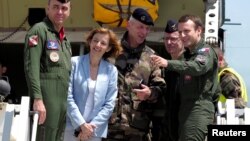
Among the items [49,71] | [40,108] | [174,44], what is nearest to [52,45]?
[49,71]

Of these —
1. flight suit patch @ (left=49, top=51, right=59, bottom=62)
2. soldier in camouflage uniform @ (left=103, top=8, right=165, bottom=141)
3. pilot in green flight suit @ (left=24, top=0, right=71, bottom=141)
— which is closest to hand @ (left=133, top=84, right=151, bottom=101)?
soldier in camouflage uniform @ (left=103, top=8, right=165, bottom=141)

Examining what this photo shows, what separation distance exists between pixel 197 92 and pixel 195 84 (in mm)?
60

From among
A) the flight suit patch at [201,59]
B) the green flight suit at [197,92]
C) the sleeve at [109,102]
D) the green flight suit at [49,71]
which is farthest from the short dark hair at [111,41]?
the flight suit patch at [201,59]

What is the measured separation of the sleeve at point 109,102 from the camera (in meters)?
4.14

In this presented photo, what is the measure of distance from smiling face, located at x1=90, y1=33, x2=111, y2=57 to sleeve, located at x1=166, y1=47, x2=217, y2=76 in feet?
2.02

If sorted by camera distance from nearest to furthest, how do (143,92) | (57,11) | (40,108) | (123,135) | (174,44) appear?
(40,108)
(57,11)
(143,92)
(123,135)
(174,44)

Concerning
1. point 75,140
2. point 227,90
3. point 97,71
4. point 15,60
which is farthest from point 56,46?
point 15,60

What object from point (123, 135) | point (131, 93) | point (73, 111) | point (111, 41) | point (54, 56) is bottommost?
point (123, 135)

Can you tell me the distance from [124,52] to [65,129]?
83 centimetres

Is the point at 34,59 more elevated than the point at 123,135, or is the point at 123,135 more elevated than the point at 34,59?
the point at 34,59

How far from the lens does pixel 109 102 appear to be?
4203 millimetres

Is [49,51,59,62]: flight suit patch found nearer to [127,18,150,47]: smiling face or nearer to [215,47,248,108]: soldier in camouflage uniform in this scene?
[127,18,150,47]: smiling face

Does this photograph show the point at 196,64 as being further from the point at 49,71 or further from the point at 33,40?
the point at 33,40

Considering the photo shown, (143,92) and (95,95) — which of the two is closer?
(95,95)
